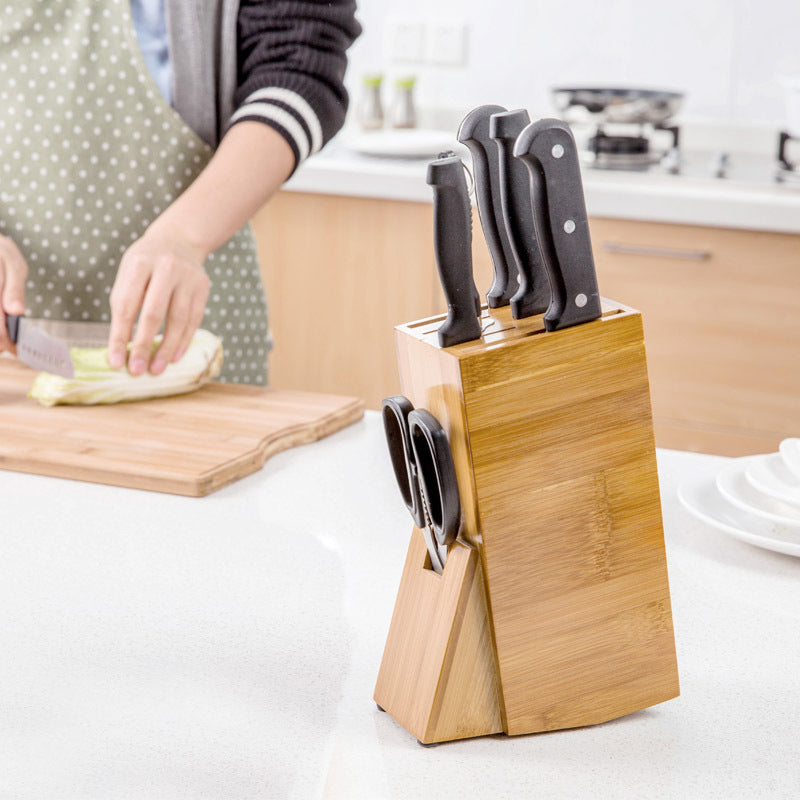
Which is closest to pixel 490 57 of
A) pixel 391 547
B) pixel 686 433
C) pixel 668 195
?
pixel 668 195

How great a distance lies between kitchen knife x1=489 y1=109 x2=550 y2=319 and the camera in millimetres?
473

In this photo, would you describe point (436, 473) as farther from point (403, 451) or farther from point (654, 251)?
point (654, 251)

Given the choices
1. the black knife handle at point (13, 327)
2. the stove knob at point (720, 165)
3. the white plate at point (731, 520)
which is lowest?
the white plate at point (731, 520)

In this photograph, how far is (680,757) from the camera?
525mm

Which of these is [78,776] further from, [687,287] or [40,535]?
[687,287]

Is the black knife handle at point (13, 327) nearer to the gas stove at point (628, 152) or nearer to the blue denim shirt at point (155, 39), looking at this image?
the blue denim shirt at point (155, 39)

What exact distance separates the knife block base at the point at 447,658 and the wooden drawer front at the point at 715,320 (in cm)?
150

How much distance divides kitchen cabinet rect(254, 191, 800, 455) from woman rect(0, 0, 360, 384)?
65cm

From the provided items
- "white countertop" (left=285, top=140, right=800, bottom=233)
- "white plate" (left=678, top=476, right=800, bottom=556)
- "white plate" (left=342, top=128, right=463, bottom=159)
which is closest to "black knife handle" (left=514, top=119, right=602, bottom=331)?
"white plate" (left=678, top=476, right=800, bottom=556)

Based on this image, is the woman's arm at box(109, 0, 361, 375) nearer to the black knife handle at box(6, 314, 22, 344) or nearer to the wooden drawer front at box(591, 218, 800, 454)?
the black knife handle at box(6, 314, 22, 344)

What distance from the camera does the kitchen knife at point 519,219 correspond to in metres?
0.47

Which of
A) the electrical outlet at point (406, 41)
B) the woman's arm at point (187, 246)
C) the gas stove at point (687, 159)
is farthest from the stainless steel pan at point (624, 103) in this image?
the woman's arm at point (187, 246)

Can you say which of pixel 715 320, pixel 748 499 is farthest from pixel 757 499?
pixel 715 320

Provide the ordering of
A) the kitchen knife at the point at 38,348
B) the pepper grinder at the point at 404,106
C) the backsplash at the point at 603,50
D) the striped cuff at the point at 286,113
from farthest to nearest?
the pepper grinder at the point at 404,106
the backsplash at the point at 603,50
the striped cuff at the point at 286,113
the kitchen knife at the point at 38,348
